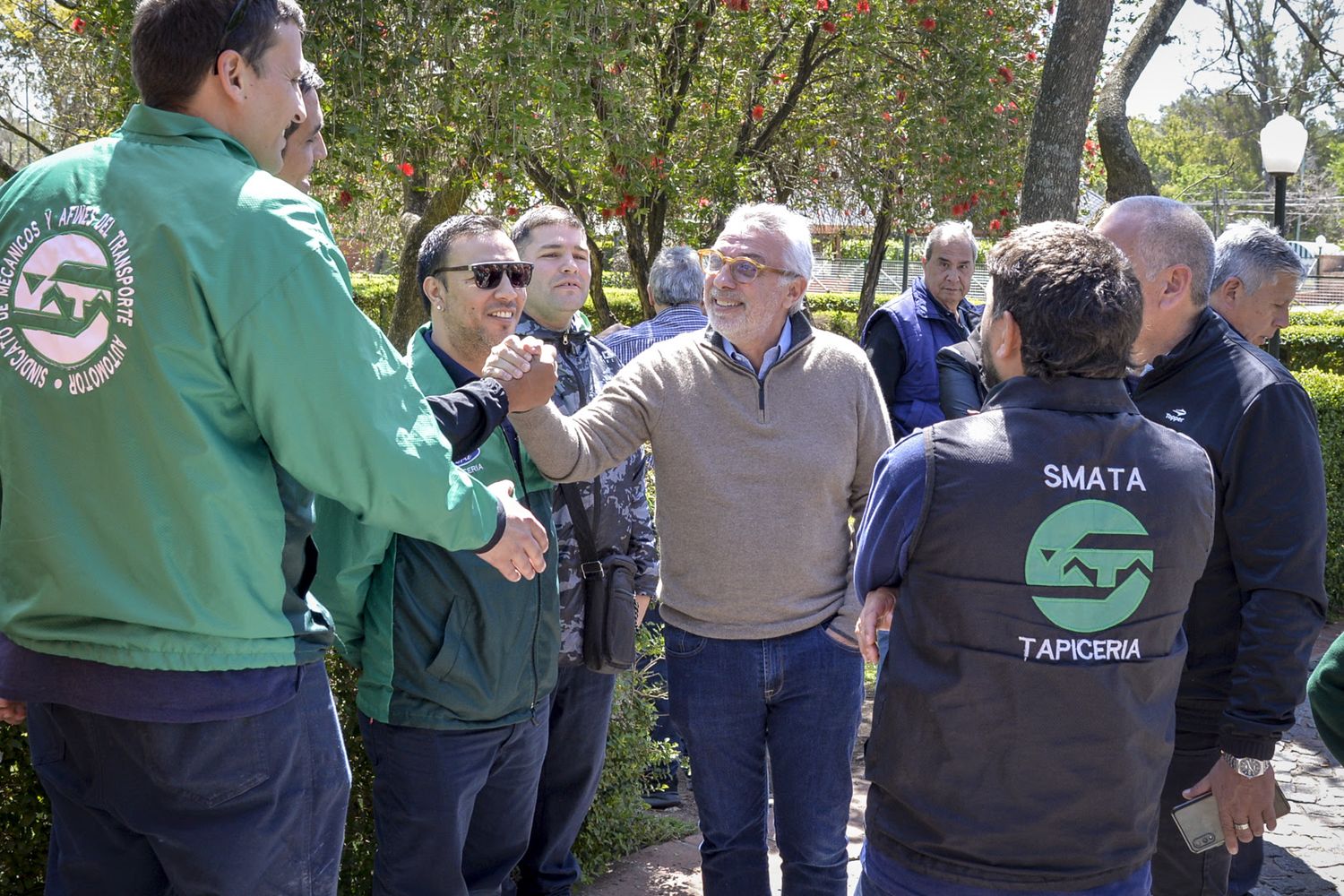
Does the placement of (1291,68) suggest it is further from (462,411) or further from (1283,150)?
(462,411)

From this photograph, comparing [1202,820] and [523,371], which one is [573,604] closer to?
[523,371]

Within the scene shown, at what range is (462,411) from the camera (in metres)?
2.53

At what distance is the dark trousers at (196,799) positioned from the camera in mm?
1961

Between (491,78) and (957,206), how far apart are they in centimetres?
593

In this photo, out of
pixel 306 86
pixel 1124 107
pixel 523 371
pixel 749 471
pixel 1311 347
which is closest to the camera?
pixel 306 86

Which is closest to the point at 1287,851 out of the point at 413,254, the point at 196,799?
the point at 196,799

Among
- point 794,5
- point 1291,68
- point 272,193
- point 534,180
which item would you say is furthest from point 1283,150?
point 1291,68

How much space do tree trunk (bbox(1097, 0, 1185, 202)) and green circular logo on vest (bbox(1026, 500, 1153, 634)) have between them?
7.21 metres

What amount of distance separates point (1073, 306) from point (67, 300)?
172cm

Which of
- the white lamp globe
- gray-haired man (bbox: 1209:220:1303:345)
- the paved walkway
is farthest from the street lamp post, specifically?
gray-haired man (bbox: 1209:220:1303:345)

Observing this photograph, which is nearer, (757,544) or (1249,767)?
(1249,767)

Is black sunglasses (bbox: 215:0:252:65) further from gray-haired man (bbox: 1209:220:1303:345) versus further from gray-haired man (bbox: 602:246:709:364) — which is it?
gray-haired man (bbox: 602:246:709:364)

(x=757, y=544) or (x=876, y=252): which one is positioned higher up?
(x=876, y=252)

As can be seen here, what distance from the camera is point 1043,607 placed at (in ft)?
6.86
